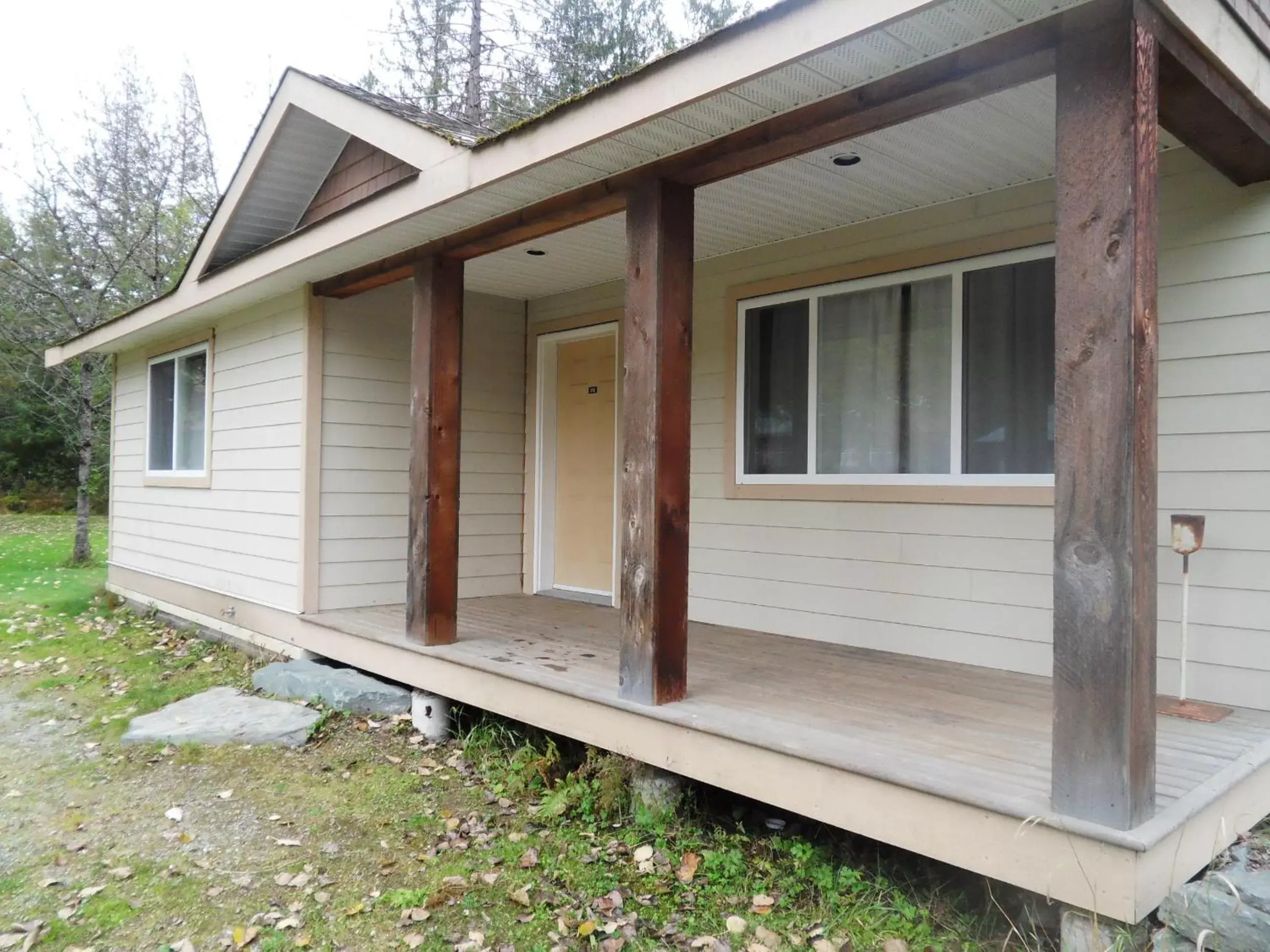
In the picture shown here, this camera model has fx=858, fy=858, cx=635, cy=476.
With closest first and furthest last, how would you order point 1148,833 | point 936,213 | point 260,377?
1. point 1148,833
2. point 936,213
3. point 260,377

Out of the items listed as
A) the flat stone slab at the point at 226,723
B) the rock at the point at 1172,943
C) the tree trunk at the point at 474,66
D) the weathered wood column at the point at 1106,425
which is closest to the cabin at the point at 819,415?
the weathered wood column at the point at 1106,425

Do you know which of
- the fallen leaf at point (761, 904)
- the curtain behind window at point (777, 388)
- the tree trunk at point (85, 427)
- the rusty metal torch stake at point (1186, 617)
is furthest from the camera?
the tree trunk at point (85, 427)

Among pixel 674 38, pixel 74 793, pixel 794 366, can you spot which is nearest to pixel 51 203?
pixel 674 38

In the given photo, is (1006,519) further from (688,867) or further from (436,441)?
(436,441)

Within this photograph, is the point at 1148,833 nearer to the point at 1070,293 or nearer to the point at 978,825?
the point at 978,825

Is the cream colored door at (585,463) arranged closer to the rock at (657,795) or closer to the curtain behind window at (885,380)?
the curtain behind window at (885,380)

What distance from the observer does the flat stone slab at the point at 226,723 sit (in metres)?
4.38

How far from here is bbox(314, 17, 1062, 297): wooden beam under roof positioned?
241 centimetres

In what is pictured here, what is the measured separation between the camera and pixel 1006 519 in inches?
158

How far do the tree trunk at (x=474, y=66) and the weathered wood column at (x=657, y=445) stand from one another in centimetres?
1019

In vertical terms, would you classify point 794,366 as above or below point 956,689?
above

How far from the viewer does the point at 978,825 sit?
236 cm

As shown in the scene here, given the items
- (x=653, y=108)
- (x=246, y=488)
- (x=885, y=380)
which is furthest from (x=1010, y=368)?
(x=246, y=488)

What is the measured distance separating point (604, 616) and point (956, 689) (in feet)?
8.20
